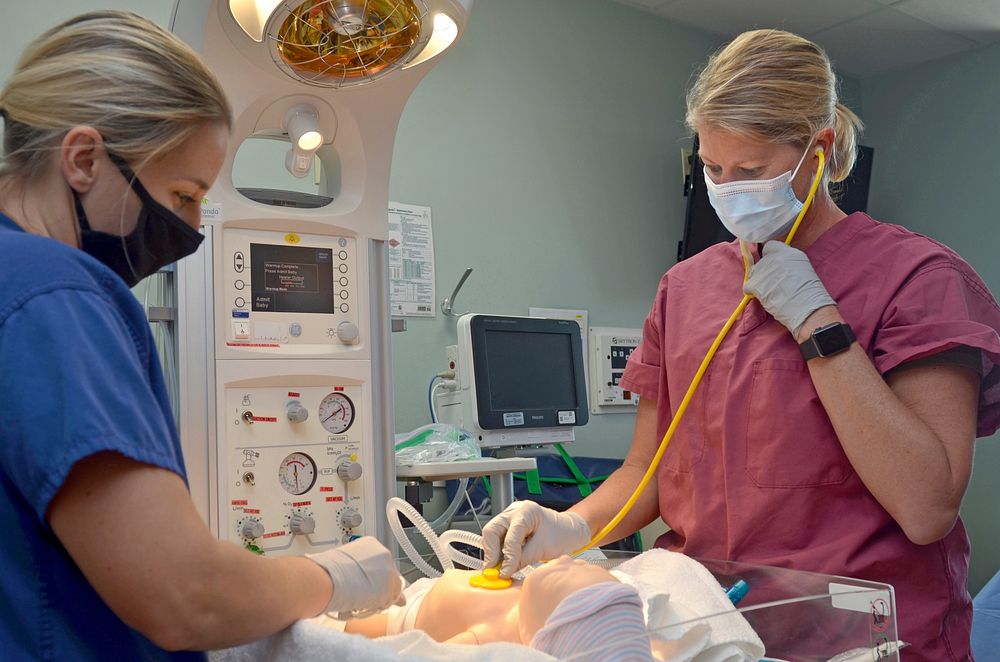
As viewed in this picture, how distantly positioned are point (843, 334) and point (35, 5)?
2.39 metres

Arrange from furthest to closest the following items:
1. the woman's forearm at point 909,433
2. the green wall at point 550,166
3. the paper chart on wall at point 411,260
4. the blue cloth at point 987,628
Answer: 1. the green wall at point 550,166
2. the paper chart on wall at point 411,260
3. the blue cloth at point 987,628
4. the woman's forearm at point 909,433

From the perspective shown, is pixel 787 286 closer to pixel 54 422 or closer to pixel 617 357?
pixel 54 422

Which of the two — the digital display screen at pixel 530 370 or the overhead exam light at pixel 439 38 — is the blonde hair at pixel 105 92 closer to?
the overhead exam light at pixel 439 38

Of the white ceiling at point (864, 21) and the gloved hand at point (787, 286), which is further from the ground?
the white ceiling at point (864, 21)

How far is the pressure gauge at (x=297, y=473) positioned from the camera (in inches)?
67.0

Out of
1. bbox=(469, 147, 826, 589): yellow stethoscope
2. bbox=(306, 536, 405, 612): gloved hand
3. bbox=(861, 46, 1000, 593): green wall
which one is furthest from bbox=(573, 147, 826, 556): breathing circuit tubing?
bbox=(861, 46, 1000, 593): green wall

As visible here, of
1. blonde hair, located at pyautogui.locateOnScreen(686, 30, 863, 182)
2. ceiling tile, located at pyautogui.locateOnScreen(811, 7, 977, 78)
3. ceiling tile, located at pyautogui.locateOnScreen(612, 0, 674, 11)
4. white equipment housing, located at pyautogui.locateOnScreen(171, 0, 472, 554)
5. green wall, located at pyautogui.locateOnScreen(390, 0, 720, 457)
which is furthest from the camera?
ceiling tile, located at pyautogui.locateOnScreen(811, 7, 977, 78)

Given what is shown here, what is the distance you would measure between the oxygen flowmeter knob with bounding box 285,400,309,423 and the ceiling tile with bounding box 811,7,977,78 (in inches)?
135

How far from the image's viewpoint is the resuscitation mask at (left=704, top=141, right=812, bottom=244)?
1322mm

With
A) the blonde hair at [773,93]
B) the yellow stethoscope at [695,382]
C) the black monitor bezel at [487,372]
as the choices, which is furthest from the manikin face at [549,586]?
the black monitor bezel at [487,372]

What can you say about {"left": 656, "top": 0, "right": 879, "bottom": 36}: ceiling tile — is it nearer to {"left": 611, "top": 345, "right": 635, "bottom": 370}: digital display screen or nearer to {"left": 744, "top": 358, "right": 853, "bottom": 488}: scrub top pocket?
{"left": 611, "top": 345, "right": 635, "bottom": 370}: digital display screen

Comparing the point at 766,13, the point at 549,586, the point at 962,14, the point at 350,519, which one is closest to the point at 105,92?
the point at 549,586

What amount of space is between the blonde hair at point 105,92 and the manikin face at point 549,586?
0.58 m

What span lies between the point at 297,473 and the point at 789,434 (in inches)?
36.4
